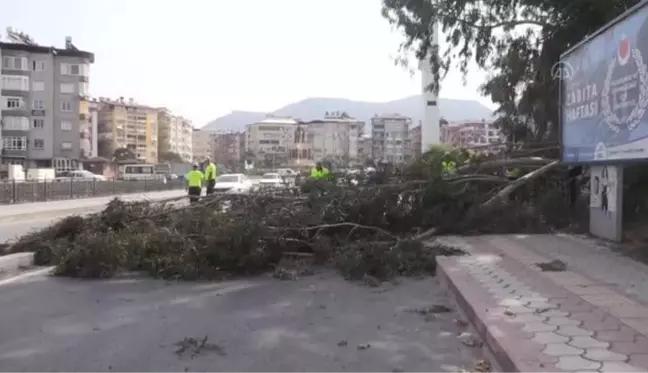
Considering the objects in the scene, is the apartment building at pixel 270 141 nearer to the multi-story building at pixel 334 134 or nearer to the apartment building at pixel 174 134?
the multi-story building at pixel 334 134

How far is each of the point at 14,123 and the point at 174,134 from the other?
228 ft

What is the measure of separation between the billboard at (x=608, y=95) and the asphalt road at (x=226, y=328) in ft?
11.0

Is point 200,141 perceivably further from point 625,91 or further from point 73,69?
point 625,91

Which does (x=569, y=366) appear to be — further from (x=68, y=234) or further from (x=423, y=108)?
(x=423, y=108)

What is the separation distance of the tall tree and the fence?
686 inches

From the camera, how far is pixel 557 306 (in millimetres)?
5992

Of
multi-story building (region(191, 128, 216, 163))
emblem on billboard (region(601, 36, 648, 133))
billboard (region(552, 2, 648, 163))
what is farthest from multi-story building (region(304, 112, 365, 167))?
emblem on billboard (region(601, 36, 648, 133))

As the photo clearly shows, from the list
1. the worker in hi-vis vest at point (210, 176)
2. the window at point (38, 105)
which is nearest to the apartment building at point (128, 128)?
the window at point (38, 105)

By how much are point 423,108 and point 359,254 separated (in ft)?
72.0

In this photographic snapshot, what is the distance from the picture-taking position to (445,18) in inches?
639

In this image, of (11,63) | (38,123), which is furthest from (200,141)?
(11,63)

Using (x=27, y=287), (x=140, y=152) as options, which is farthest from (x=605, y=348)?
(x=140, y=152)

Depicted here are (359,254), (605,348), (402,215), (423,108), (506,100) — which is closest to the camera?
(605,348)

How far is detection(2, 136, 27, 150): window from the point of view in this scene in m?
70.9
